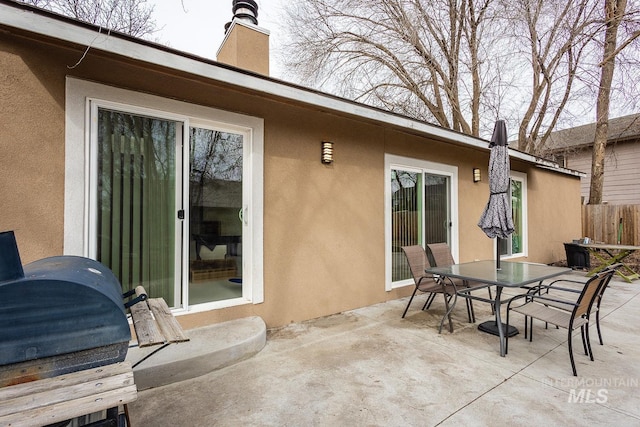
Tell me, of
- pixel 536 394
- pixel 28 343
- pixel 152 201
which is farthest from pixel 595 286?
pixel 152 201

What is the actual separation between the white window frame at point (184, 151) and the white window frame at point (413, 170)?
2.16 meters

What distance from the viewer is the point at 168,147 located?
3148 millimetres

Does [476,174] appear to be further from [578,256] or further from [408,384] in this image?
[408,384]

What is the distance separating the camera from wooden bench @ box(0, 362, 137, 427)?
114 cm

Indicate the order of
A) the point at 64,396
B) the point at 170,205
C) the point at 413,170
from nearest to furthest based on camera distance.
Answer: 1. the point at 64,396
2. the point at 170,205
3. the point at 413,170

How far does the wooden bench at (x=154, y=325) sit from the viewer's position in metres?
1.74

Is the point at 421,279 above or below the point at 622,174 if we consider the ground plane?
below

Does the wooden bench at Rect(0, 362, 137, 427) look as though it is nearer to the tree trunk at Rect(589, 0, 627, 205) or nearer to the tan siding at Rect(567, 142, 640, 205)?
the tree trunk at Rect(589, 0, 627, 205)

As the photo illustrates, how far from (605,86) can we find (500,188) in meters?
9.05

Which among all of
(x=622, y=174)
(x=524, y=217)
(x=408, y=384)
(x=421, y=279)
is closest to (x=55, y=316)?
(x=408, y=384)

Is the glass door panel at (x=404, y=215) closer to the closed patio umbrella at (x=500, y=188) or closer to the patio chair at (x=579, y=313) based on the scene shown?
the closed patio umbrella at (x=500, y=188)

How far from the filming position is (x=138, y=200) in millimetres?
2990

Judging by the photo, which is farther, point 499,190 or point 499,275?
point 499,190

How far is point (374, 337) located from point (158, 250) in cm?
247
